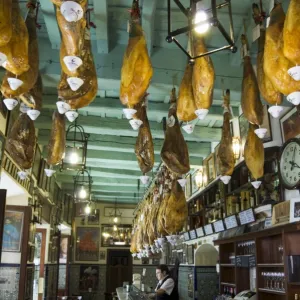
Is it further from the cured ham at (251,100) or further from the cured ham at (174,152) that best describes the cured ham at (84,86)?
the cured ham at (174,152)

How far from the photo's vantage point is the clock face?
4.69 meters

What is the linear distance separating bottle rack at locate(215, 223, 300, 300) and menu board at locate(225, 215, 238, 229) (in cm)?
26

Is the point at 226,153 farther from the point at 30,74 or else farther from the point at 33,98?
the point at 30,74

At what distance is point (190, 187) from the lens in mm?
11023

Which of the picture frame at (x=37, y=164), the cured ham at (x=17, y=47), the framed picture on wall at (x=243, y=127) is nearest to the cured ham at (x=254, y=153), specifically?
the cured ham at (x=17, y=47)

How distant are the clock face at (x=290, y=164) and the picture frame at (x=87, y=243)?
43.7 feet

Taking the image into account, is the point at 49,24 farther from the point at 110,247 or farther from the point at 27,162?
the point at 110,247

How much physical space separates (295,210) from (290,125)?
116 centimetres

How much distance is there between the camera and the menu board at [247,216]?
596 cm

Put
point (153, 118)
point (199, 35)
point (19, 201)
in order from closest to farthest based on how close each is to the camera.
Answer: point (199, 35)
point (153, 118)
point (19, 201)

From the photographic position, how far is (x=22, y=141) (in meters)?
2.67

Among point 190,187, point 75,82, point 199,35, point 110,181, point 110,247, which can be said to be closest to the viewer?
point 75,82

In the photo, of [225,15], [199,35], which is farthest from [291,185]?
[199,35]

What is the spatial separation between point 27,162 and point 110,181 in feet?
31.7
